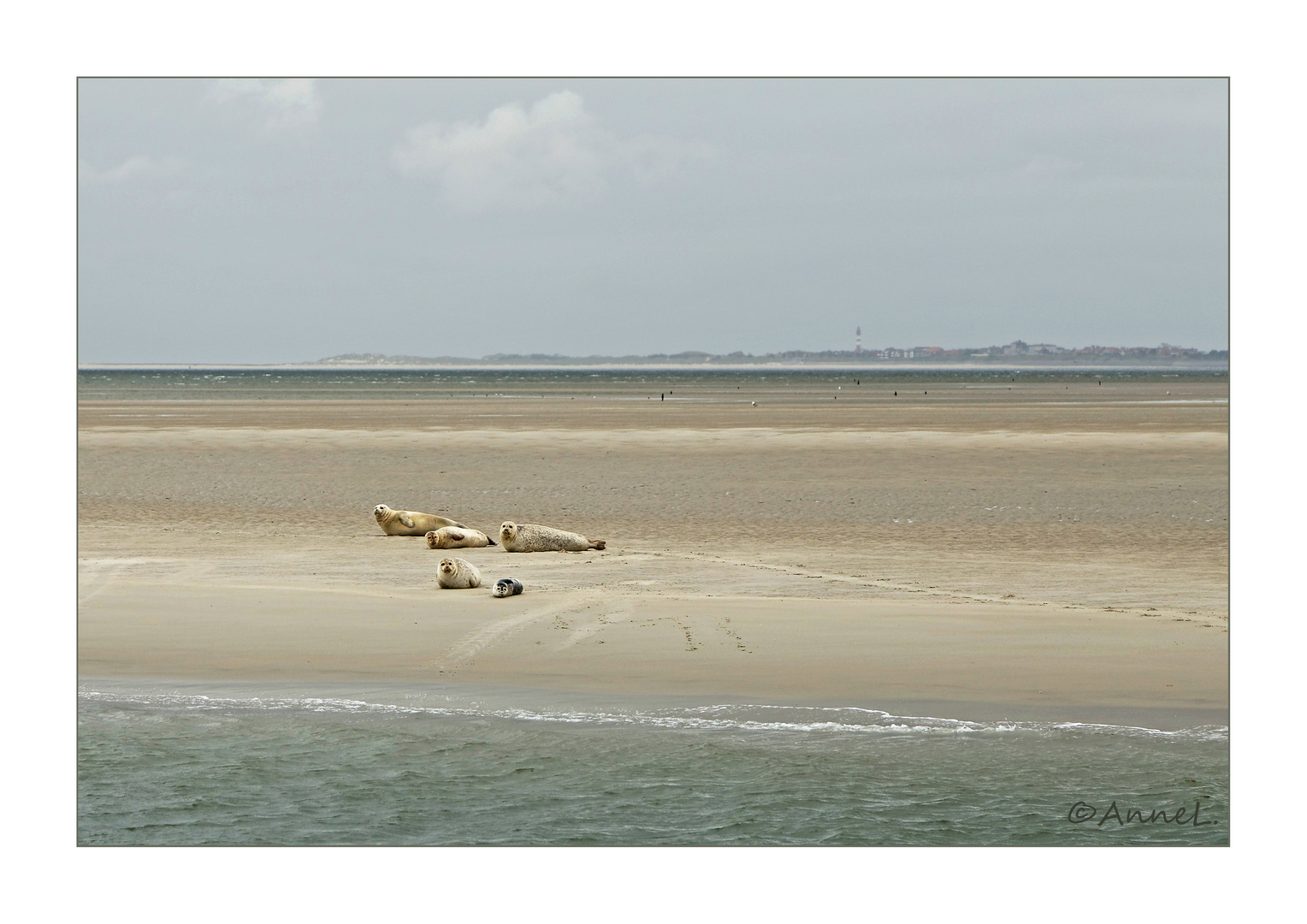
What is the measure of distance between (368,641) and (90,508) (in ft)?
39.8

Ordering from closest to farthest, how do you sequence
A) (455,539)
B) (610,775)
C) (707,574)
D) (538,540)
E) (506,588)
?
(610,775) → (506,588) → (707,574) → (538,540) → (455,539)

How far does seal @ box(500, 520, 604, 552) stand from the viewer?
15672 mm

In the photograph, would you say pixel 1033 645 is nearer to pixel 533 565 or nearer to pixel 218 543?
pixel 533 565

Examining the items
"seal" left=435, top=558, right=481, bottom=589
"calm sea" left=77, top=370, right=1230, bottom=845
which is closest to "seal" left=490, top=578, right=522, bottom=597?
"seal" left=435, top=558, right=481, bottom=589

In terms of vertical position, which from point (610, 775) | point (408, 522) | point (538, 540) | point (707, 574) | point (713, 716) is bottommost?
point (610, 775)

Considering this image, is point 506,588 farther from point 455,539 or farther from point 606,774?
point 606,774

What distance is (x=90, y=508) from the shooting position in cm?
2097

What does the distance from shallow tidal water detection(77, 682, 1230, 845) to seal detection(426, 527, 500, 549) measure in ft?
→ 21.3

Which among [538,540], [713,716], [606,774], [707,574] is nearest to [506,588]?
[707,574]

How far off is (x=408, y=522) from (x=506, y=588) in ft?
16.7

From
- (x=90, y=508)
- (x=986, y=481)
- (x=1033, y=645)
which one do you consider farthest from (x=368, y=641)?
(x=986, y=481)

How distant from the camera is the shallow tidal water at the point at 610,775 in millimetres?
7000

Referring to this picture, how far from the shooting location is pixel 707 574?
46.8 ft

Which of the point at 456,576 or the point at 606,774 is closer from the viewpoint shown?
the point at 606,774
